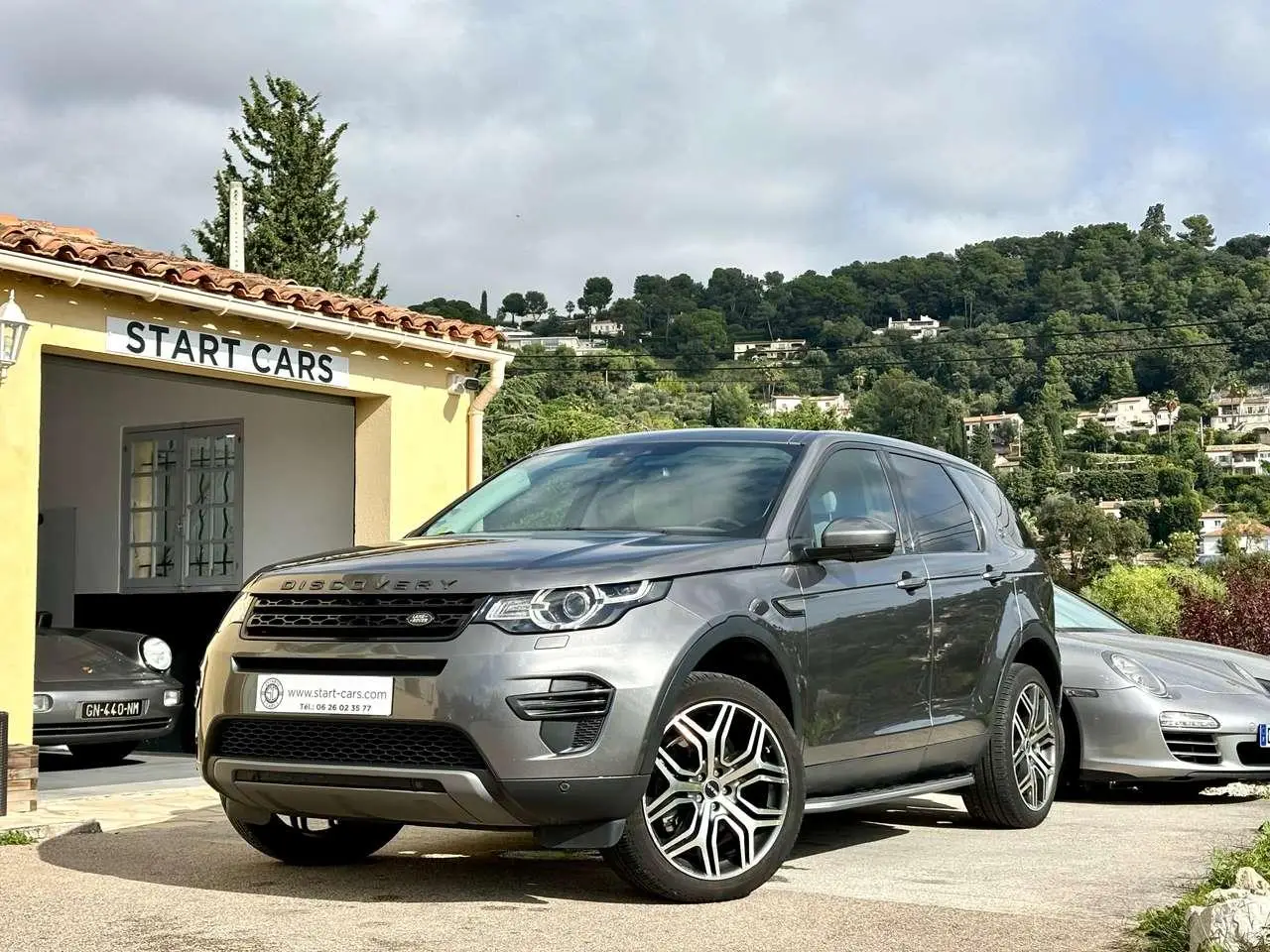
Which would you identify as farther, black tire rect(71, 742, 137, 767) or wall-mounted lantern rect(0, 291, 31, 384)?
black tire rect(71, 742, 137, 767)

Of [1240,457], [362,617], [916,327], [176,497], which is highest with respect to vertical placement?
[916,327]

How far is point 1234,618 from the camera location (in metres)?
17.7

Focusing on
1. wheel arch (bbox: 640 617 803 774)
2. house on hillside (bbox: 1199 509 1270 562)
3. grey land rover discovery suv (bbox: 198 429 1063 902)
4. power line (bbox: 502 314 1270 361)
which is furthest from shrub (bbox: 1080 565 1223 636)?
house on hillside (bbox: 1199 509 1270 562)

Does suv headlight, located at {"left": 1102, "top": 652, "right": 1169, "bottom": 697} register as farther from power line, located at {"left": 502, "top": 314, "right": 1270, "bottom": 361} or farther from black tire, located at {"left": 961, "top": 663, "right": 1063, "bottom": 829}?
power line, located at {"left": 502, "top": 314, "right": 1270, "bottom": 361}

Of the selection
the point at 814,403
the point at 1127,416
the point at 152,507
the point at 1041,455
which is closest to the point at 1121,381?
the point at 1127,416

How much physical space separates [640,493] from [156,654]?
7.32 metres

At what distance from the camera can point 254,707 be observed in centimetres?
539

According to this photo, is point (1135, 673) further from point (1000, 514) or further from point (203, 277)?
point (203, 277)

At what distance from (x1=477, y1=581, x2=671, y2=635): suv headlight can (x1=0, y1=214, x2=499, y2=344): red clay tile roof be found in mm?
5864

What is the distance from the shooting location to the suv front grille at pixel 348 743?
16.6ft

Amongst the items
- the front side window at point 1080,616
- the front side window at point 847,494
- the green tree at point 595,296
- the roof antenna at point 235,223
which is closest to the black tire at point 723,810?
the front side window at point 847,494

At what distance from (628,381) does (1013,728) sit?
9064 centimetres

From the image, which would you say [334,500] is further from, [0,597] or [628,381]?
[628,381]

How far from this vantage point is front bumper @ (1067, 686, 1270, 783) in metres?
9.01
